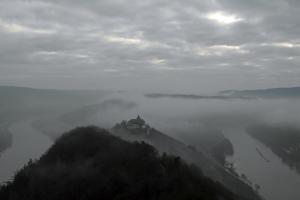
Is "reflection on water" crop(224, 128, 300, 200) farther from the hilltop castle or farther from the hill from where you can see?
the hilltop castle

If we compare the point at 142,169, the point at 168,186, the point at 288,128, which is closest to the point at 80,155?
the point at 142,169

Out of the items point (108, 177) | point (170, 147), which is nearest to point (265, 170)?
point (170, 147)

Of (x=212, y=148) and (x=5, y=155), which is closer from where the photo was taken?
(x=5, y=155)

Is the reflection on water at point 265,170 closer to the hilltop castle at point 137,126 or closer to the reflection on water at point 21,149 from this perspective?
the hilltop castle at point 137,126

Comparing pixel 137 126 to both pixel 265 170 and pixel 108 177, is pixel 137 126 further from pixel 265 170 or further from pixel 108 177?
pixel 108 177

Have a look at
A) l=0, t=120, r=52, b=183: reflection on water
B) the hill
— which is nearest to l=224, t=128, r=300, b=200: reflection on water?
the hill

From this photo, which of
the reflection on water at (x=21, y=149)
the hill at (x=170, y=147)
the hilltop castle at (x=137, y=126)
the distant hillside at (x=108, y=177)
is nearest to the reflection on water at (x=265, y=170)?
the hill at (x=170, y=147)

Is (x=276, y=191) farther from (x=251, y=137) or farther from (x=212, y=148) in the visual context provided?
(x=251, y=137)
